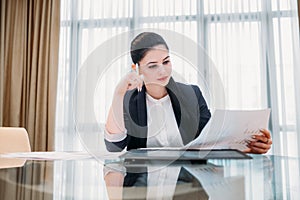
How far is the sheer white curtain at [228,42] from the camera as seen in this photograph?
3.20 metres

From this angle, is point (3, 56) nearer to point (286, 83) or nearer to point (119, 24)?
point (119, 24)

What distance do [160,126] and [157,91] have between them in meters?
0.18

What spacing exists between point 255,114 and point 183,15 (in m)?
2.29

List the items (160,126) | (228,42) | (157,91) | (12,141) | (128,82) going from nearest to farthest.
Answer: (128,82)
(160,126)
(157,91)
(12,141)
(228,42)

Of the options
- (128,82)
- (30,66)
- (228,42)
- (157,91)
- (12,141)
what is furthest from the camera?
(30,66)

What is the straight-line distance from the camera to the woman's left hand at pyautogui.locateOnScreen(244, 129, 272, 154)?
135cm

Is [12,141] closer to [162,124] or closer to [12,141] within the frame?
[12,141]

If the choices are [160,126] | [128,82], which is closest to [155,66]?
[128,82]

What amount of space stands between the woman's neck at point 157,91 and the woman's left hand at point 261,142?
411 mm

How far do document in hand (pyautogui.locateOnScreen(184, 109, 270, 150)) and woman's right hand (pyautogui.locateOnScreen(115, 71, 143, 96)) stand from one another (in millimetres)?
275

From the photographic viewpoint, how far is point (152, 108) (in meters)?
1.48

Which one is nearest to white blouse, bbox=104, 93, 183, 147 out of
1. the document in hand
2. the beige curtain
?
the document in hand

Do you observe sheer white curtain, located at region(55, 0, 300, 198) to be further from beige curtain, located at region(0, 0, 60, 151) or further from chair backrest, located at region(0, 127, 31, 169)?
chair backrest, located at region(0, 127, 31, 169)

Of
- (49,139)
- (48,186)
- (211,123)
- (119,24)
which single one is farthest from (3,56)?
(48,186)
